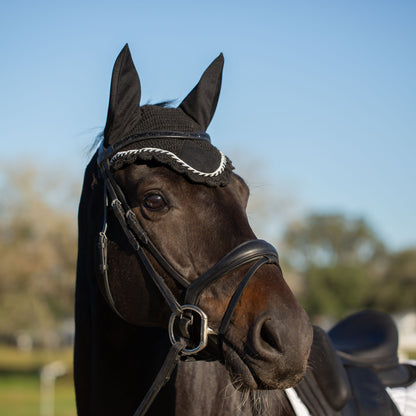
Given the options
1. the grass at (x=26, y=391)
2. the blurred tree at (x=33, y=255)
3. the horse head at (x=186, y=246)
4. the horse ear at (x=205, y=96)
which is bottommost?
the grass at (x=26, y=391)

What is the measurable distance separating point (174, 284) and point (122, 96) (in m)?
1.01

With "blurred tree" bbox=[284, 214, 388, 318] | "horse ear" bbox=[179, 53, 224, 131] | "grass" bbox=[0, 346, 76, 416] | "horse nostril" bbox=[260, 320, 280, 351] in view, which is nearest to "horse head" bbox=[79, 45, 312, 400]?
"horse nostril" bbox=[260, 320, 280, 351]

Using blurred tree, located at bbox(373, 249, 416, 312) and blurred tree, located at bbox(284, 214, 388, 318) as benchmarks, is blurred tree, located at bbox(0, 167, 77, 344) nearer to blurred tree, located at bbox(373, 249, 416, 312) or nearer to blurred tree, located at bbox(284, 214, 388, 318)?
blurred tree, located at bbox(284, 214, 388, 318)

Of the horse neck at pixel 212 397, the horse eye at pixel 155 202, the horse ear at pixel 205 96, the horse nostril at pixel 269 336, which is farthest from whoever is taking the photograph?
the horse ear at pixel 205 96

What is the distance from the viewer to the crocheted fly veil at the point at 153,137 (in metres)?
2.45

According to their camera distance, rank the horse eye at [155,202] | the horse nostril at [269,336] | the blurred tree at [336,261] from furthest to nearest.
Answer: the blurred tree at [336,261] → the horse eye at [155,202] → the horse nostril at [269,336]

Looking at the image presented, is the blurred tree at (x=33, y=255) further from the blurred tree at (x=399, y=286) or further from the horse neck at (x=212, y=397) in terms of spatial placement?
the blurred tree at (x=399, y=286)

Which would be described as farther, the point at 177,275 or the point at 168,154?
the point at 168,154

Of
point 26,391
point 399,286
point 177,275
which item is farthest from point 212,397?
point 399,286

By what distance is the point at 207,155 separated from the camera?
2.53 m

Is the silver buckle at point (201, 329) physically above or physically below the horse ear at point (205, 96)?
below

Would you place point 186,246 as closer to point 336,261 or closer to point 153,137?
point 153,137

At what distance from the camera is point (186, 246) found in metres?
2.34

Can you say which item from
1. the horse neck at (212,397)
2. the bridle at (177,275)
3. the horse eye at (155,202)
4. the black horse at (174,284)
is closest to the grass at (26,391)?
the black horse at (174,284)
